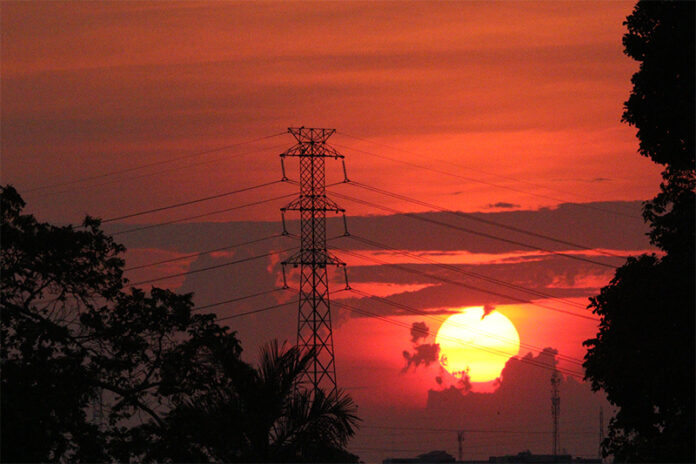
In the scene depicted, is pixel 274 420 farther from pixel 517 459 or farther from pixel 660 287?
pixel 517 459

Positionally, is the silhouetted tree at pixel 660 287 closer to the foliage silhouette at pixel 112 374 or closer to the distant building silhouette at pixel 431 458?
the foliage silhouette at pixel 112 374

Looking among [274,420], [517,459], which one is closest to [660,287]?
[274,420]

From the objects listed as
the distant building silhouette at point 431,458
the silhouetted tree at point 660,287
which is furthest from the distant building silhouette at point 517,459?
the silhouetted tree at point 660,287

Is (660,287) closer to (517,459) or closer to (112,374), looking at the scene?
(112,374)

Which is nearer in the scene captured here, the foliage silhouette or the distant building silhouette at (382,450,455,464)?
the foliage silhouette

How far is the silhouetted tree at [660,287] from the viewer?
97.5 feet

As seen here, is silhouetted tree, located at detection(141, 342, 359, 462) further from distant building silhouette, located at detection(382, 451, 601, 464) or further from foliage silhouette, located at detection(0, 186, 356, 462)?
distant building silhouette, located at detection(382, 451, 601, 464)

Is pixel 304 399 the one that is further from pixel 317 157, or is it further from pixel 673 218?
pixel 317 157

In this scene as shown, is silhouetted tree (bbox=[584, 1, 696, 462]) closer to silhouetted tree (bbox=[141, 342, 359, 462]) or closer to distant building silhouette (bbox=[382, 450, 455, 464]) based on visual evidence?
silhouetted tree (bbox=[141, 342, 359, 462])

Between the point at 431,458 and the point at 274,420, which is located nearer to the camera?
the point at 274,420

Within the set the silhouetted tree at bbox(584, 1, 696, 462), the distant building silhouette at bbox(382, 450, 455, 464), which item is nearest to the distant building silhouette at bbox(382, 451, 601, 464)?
the distant building silhouette at bbox(382, 450, 455, 464)

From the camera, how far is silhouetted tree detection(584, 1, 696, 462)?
29.7 metres

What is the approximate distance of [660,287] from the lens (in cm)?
2986

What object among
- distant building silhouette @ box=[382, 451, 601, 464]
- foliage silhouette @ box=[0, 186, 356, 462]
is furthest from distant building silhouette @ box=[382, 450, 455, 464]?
foliage silhouette @ box=[0, 186, 356, 462]
